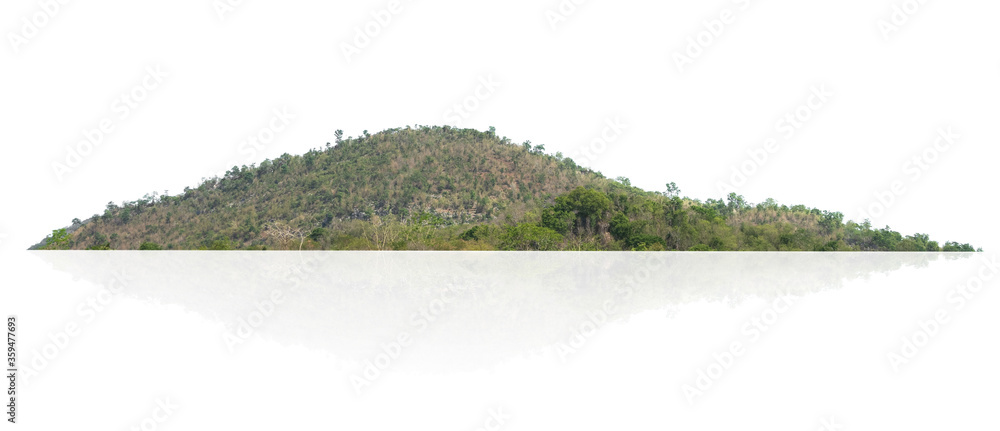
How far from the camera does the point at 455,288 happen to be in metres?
16.2

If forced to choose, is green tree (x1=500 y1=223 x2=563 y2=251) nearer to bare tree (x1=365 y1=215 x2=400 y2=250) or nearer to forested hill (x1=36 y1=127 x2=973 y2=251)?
forested hill (x1=36 y1=127 x2=973 y2=251)

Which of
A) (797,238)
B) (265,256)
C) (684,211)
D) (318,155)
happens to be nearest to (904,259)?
(797,238)

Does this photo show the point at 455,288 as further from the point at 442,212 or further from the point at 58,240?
the point at 58,240

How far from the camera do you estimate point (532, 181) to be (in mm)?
50062

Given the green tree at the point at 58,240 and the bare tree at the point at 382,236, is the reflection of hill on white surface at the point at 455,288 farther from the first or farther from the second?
the green tree at the point at 58,240

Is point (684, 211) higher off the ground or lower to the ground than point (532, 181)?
lower

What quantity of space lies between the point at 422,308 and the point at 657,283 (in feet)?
21.1

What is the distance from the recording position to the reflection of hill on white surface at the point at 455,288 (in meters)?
11.4

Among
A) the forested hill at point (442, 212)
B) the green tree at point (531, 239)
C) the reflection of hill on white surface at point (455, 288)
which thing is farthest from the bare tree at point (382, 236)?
the green tree at point (531, 239)

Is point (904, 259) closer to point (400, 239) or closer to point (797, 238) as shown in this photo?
point (797, 238)

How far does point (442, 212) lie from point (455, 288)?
29952 mm

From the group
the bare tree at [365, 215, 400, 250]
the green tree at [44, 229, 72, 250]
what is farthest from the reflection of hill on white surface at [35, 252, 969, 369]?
the green tree at [44, 229, 72, 250]

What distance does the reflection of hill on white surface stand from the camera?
37.2 feet

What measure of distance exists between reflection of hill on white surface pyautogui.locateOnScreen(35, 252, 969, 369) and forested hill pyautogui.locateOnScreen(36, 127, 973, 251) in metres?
3.54
